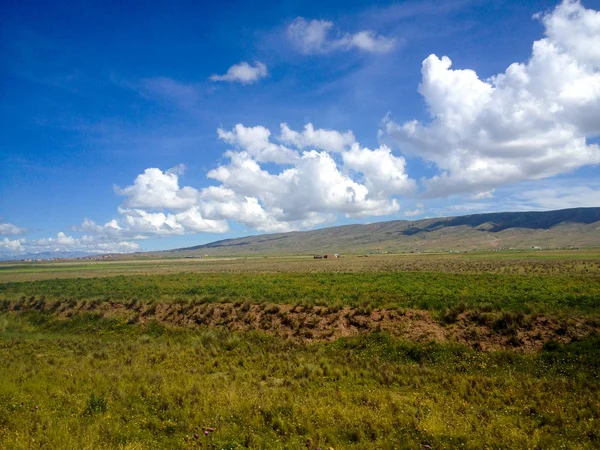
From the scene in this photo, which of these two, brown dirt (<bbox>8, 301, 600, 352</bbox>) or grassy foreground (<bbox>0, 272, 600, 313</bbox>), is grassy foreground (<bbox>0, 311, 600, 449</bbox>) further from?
grassy foreground (<bbox>0, 272, 600, 313</bbox>)

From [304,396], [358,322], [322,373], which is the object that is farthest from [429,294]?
[304,396]

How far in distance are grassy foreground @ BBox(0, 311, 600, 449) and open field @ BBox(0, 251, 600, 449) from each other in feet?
0.20

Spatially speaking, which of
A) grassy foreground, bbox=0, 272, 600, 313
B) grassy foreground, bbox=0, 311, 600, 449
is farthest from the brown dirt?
grassy foreground, bbox=0, 272, 600, 313

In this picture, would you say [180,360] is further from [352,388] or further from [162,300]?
[162,300]

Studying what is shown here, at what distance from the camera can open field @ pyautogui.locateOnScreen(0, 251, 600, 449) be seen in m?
9.17

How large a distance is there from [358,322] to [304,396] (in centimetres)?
970

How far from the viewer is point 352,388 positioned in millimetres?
12914

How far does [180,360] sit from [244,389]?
19.8 feet

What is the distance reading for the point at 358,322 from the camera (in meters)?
21.1

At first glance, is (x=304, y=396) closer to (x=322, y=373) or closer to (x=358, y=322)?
(x=322, y=373)

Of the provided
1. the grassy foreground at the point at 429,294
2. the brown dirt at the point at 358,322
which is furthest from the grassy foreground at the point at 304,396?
the grassy foreground at the point at 429,294

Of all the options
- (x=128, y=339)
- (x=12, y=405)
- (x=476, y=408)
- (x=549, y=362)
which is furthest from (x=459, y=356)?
(x=128, y=339)

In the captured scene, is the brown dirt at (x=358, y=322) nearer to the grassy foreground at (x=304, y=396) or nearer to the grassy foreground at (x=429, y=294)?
the grassy foreground at (x=304, y=396)

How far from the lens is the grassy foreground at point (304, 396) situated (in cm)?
892
